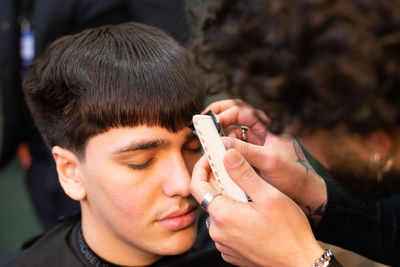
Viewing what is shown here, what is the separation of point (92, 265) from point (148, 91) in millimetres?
523

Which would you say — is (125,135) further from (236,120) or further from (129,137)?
(236,120)

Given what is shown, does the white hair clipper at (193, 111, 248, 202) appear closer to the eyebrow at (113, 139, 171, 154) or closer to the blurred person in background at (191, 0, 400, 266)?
the blurred person in background at (191, 0, 400, 266)

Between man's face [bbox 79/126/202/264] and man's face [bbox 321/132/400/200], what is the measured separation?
422mm

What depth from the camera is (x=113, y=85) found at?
1196 mm

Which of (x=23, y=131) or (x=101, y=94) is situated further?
(x=23, y=131)

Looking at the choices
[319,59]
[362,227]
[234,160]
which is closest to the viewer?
[319,59]

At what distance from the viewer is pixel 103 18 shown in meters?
1.90

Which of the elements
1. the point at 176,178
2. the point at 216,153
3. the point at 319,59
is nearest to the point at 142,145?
the point at 176,178

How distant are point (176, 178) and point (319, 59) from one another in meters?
0.57

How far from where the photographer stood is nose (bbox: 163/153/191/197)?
1.17m

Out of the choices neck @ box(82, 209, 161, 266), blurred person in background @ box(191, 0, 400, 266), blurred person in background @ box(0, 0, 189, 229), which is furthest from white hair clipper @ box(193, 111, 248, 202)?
blurred person in background @ box(0, 0, 189, 229)

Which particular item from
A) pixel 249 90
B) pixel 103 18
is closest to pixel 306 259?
pixel 249 90

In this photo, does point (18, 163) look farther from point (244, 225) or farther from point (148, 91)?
point (244, 225)

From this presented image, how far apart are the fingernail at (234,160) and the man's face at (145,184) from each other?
237 mm
